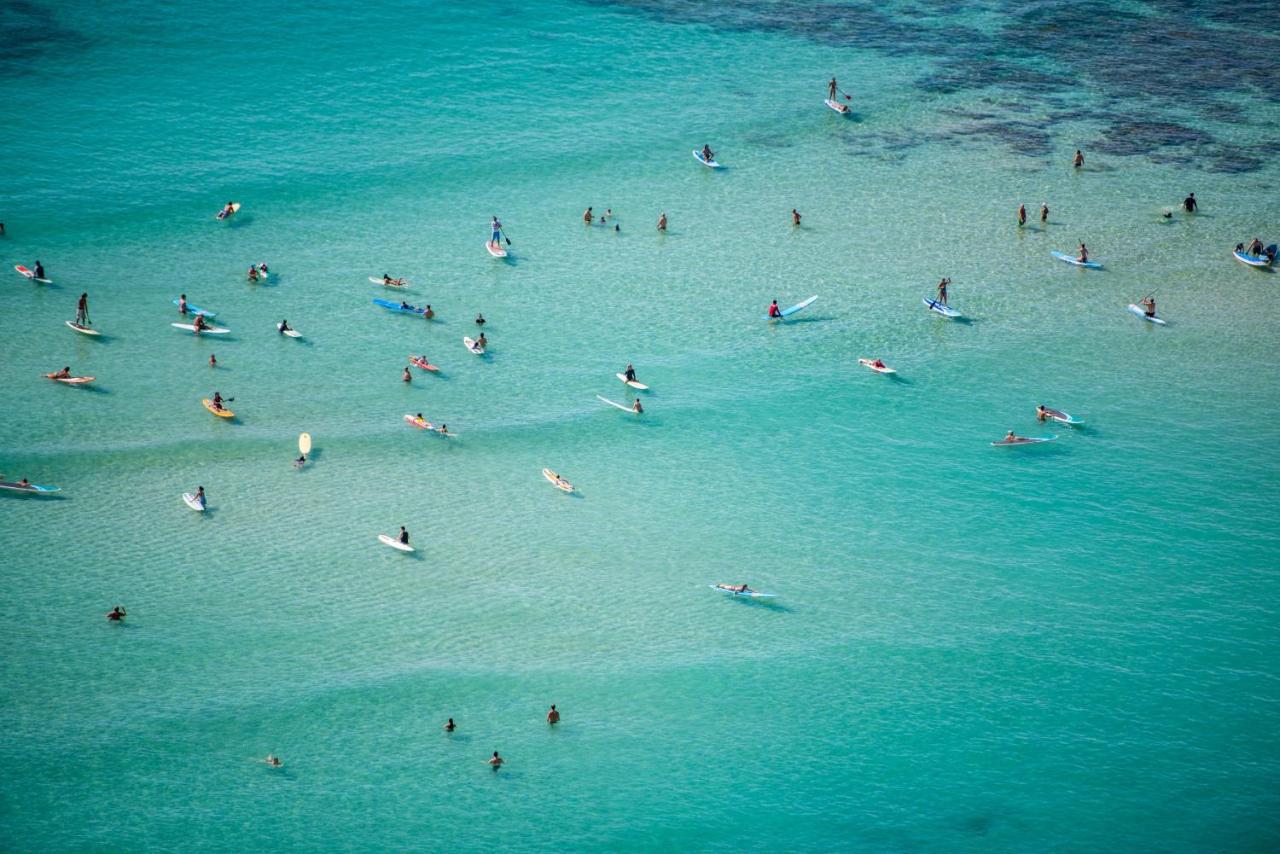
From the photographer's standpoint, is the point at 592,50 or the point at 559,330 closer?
the point at 559,330

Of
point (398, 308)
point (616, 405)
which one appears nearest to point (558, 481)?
point (616, 405)

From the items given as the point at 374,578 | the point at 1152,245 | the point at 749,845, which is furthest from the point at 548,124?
the point at 749,845

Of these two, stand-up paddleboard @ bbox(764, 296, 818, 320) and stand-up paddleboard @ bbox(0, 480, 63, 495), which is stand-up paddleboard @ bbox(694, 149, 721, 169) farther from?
stand-up paddleboard @ bbox(0, 480, 63, 495)

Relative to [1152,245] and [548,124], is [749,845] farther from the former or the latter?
[548,124]

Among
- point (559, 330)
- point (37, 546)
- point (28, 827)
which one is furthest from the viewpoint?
point (559, 330)

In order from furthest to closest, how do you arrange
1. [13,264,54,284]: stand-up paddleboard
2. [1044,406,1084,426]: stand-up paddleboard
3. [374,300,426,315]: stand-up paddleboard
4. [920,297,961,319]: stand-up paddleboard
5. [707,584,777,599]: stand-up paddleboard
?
[920,297,961,319]: stand-up paddleboard
[374,300,426,315]: stand-up paddleboard
[13,264,54,284]: stand-up paddleboard
[1044,406,1084,426]: stand-up paddleboard
[707,584,777,599]: stand-up paddleboard

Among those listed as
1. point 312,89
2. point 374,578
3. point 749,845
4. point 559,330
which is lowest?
point 749,845

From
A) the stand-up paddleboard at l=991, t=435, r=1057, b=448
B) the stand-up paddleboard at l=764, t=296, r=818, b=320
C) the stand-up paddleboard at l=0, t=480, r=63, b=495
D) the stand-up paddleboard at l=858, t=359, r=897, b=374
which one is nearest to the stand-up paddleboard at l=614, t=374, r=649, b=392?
the stand-up paddleboard at l=764, t=296, r=818, b=320
